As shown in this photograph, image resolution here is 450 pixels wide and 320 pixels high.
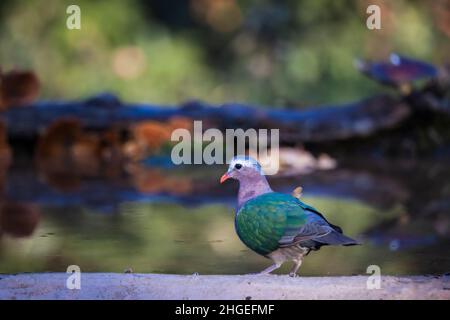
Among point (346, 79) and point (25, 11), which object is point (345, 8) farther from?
point (25, 11)

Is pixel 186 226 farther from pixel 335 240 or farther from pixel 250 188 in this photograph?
pixel 335 240

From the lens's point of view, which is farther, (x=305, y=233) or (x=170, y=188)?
(x=170, y=188)

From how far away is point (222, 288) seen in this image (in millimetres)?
2260

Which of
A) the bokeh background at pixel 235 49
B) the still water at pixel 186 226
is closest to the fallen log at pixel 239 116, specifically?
the still water at pixel 186 226

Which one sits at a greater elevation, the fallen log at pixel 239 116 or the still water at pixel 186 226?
the fallen log at pixel 239 116

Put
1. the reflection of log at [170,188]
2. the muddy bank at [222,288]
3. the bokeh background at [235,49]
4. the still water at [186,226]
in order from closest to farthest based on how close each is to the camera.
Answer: the muddy bank at [222,288] → the still water at [186,226] → the reflection of log at [170,188] → the bokeh background at [235,49]

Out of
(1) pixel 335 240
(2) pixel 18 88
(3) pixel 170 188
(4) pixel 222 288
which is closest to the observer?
(4) pixel 222 288

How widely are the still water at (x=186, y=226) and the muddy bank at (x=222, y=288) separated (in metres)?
0.37

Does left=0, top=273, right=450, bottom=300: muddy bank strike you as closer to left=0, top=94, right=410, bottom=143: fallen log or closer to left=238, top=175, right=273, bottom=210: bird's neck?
left=238, top=175, right=273, bottom=210: bird's neck

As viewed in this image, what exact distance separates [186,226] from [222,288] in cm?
145

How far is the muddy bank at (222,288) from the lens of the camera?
2195mm

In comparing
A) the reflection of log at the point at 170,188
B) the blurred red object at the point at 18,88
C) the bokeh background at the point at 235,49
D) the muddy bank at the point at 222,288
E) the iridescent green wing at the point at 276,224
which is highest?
the bokeh background at the point at 235,49

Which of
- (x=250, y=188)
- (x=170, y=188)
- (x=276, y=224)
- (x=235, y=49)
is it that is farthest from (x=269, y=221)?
(x=235, y=49)

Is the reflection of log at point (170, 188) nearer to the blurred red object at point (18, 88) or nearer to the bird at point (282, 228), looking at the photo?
the blurred red object at point (18, 88)
